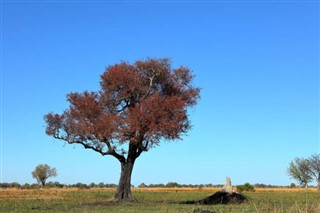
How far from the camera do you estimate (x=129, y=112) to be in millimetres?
40781

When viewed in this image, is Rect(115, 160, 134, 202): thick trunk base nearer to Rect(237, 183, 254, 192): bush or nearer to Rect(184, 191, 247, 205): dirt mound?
Rect(184, 191, 247, 205): dirt mound

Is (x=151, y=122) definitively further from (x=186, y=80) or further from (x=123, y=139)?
(x=186, y=80)

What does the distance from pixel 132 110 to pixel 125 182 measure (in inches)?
334

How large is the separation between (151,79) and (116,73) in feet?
11.7

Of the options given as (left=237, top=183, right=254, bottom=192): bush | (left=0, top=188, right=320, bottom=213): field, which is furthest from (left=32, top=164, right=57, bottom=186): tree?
(left=0, top=188, right=320, bottom=213): field

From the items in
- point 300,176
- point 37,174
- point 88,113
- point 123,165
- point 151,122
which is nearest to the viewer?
point 151,122

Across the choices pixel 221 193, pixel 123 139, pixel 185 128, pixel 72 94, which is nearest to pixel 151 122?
pixel 123 139

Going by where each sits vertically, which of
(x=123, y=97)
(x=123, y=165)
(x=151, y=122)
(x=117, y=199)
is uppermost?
(x=123, y=97)

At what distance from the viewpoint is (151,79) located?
43.7 metres

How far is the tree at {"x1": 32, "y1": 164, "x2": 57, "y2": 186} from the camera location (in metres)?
155

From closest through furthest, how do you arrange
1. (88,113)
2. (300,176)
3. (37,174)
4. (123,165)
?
(88,113), (123,165), (300,176), (37,174)

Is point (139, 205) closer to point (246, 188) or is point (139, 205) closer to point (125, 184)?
point (125, 184)

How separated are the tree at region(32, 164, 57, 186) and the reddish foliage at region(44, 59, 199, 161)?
11758cm

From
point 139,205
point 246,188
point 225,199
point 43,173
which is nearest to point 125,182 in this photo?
point 139,205
